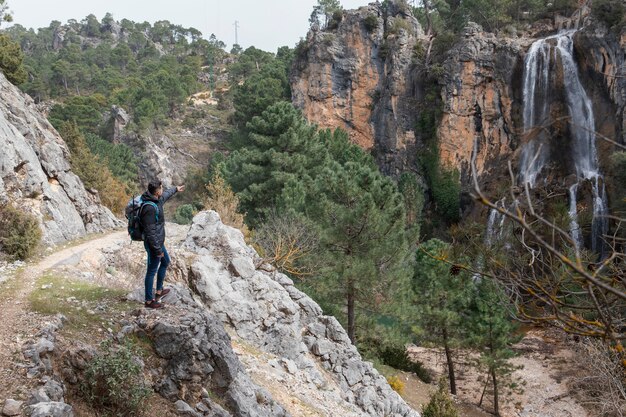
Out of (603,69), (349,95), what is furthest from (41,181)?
(349,95)

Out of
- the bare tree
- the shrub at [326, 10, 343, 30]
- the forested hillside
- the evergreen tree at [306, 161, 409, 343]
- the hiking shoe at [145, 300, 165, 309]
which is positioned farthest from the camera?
the shrub at [326, 10, 343, 30]

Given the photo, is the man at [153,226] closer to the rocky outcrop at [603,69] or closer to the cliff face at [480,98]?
the rocky outcrop at [603,69]

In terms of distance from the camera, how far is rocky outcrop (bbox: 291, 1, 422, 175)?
3909cm

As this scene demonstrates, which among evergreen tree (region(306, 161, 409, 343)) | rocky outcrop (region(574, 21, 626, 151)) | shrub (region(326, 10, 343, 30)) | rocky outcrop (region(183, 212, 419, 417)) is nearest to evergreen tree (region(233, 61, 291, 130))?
shrub (region(326, 10, 343, 30))

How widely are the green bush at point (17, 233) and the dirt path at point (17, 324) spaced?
16.1 inches

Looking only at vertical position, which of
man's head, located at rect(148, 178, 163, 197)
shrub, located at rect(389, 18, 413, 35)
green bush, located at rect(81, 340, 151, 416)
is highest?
shrub, located at rect(389, 18, 413, 35)

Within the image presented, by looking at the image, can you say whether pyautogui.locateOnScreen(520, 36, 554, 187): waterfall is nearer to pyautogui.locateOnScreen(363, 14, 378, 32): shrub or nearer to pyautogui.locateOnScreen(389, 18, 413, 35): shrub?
pyautogui.locateOnScreen(389, 18, 413, 35): shrub

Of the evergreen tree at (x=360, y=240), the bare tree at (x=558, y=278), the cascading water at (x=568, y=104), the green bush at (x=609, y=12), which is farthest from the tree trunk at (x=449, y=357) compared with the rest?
the green bush at (x=609, y=12)

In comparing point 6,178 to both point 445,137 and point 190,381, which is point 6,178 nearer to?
point 190,381

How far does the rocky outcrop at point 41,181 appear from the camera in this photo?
11992 mm

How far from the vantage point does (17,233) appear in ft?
31.1

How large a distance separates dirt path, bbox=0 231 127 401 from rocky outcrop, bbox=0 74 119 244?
3005 mm

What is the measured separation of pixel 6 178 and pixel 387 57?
33.2m

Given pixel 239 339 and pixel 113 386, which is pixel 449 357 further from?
pixel 113 386
